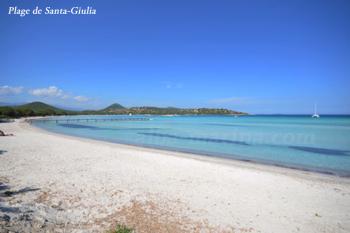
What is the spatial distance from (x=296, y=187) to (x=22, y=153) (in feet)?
44.6

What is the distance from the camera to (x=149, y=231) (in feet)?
15.7

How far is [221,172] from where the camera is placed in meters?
10.3

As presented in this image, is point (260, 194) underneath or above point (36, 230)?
underneath

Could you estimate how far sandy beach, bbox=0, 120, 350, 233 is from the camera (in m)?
5.07

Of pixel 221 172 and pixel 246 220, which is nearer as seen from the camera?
pixel 246 220

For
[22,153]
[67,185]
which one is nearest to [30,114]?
[22,153]

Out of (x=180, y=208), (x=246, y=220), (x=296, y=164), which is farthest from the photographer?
(x=296, y=164)

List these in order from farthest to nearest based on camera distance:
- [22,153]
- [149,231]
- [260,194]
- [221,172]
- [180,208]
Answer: [22,153] < [221,172] < [260,194] < [180,208] < [149,231]

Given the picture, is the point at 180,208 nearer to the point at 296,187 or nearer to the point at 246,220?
the point at 246,220

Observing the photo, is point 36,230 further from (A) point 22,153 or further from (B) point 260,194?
(A) point 22,153

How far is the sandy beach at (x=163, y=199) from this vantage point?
5066 mm

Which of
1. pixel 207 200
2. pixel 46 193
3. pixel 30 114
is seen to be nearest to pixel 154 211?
pixel 207 200

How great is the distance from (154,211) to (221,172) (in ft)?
17.1

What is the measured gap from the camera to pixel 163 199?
21.9ft
